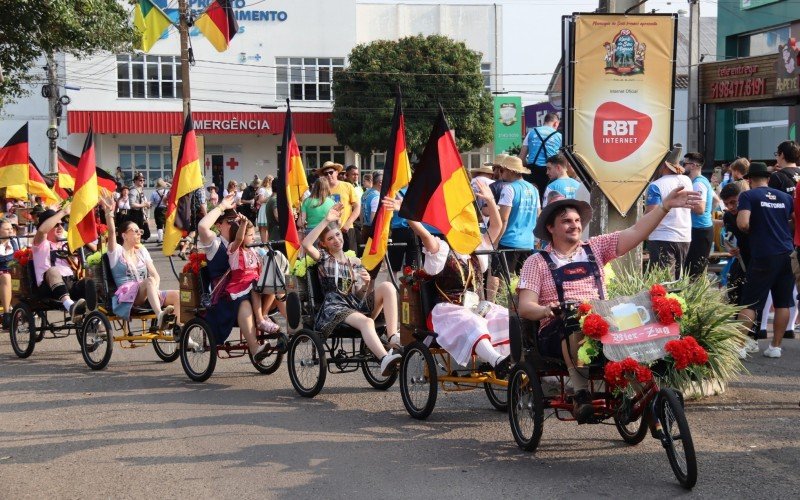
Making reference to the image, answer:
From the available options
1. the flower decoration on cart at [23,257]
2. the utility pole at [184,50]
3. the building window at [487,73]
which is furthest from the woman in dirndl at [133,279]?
the building window at [487,73]

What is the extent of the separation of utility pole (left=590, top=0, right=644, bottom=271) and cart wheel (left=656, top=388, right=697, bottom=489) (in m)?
4.15

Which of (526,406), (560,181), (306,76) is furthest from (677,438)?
(306,76)

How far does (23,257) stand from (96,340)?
83.5 inches

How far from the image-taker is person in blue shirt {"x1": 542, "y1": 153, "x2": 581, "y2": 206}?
13.2 m

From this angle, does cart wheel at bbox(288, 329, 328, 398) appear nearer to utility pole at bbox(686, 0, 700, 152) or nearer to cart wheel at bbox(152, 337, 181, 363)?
cart wheel at bbox(152, 337, 181, 363)

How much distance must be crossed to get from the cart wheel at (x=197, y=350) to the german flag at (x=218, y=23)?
70.5ft

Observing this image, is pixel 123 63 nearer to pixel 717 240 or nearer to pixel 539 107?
pixel 539 107

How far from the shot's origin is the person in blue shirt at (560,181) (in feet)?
43.5

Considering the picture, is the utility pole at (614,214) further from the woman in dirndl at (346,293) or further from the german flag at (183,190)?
the german flag at (183,190)

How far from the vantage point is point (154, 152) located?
55.6 metres

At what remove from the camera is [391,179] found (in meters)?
9.23

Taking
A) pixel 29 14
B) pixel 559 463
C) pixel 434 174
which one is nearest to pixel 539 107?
pixel 29 14

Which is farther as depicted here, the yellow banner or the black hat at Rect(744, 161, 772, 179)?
the black hat at Rect(744, 161, 772, 179)

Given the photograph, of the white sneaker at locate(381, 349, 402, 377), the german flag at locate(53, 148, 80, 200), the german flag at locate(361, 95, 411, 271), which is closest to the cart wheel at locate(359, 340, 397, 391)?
the white sneaker at locate(381, 349, 402, 377)
